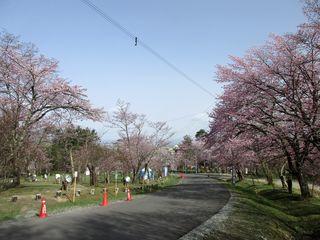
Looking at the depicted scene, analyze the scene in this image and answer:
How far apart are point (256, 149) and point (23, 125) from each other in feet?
50.5

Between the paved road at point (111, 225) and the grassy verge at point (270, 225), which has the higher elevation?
the paved road at point (111, 225)

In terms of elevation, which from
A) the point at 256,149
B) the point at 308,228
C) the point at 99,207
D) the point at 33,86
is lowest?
the point at 308,228

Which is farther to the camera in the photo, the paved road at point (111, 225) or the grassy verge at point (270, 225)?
the grassy verge at point (270, 225)

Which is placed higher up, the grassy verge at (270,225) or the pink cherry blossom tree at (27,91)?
the pink cherry blossom tree at (27,91)

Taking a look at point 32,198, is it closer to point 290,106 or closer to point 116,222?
point 116,222

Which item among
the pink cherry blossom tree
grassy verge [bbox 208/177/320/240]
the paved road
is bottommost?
grassy verge [bbox 208/177/320/240]

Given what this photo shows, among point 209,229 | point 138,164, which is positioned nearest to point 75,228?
point 209,229

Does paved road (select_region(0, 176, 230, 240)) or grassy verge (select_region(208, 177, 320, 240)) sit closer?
paved road (select_region(0, 176, 230, 240))

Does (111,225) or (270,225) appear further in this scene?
(270,225)

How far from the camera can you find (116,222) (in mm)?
14414

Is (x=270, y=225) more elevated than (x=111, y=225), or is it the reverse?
(x=111, y=225)

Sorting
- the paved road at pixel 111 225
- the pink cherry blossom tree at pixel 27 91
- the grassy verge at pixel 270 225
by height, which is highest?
the pink cherry blossom tree at pixel 27 91

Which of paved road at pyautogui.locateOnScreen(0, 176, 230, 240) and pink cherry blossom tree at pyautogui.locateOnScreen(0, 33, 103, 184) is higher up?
pink cherry blossom tree at pyautogui.locateOnScreen(0, 33, 103, 184)

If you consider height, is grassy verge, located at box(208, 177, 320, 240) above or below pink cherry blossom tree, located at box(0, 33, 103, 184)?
below
